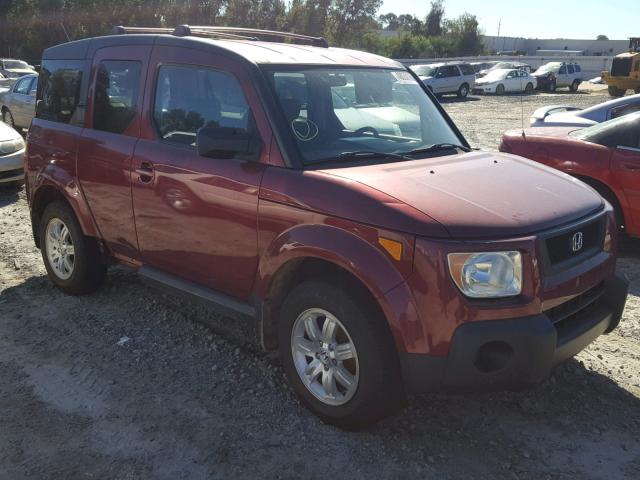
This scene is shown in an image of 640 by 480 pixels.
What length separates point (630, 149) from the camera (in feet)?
20.7

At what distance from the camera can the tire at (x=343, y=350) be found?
3104 mm

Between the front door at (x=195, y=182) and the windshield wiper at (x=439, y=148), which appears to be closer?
the front door at (x=195, y=182)

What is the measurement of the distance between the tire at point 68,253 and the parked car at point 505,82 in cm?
3438

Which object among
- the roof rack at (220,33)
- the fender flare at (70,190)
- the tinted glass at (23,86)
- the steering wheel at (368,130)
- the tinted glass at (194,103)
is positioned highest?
the roof rack at (220,33)

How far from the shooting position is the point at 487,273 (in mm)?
2906

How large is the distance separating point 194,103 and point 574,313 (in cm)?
260

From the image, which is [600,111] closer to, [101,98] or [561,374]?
[561,374]

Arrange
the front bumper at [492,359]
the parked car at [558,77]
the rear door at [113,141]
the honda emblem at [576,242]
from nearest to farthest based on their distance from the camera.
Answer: the front bumper at [492,359], the honda emblem at [576,242], the rear door at [113,141], the parked car at [558,77]

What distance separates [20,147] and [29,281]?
15.1ft

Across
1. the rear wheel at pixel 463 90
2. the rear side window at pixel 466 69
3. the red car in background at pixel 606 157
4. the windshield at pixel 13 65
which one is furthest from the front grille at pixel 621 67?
the red car in background at pixel 606 157

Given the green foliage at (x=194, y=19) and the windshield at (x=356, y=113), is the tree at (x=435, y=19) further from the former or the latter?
the windshield at (x=356, y=113)

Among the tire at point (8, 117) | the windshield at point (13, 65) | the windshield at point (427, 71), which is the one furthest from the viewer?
the windshield at point (427, 71)

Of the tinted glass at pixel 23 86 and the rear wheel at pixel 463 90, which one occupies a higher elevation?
the tinted glass at pixel 23 86

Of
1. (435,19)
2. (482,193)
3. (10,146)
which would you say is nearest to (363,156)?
(482,193)
